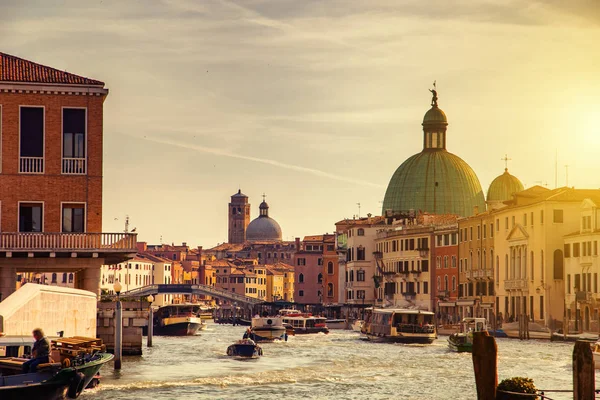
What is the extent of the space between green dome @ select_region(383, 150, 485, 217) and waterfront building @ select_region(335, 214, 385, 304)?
1005 cm

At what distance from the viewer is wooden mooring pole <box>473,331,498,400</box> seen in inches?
1006

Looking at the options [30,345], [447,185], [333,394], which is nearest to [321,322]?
[447,185]

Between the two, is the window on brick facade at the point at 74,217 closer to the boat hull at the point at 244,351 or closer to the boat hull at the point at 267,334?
the boat hull at the point at 244,351

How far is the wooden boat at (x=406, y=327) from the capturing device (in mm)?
68562

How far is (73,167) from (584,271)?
4116 centimetres

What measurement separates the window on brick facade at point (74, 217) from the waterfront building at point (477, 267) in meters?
52.6

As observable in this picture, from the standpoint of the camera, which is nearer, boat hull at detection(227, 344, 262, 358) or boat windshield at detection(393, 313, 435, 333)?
boat hull at detection(227, 344, 262, 358)

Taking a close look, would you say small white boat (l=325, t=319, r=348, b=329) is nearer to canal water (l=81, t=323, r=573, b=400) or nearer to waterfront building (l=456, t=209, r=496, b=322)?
waterfront building (l=456, t=209, r=496, b=322)

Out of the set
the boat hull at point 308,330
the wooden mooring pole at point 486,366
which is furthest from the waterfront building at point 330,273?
the wooden mooring pole at point 486,366

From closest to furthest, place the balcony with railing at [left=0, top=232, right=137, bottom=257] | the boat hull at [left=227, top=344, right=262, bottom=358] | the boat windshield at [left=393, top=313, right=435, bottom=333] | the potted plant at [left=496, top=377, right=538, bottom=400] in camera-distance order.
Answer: the potted plant at [left=496, top=377, right=538, bottom=400], the balcony with railing at [left=0, top=232, right=137, bottom=257], the boat hull at [left=227, top=344, right=262, bottom=358], the boat windshield at [left=393, top=313, right=435, bottom=333]

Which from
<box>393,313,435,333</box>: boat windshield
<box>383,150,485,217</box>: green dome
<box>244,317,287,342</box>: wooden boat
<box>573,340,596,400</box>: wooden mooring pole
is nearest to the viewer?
<box>573,340,596,400</box>: wooden mooring pole

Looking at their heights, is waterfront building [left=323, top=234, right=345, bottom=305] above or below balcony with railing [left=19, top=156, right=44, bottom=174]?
below

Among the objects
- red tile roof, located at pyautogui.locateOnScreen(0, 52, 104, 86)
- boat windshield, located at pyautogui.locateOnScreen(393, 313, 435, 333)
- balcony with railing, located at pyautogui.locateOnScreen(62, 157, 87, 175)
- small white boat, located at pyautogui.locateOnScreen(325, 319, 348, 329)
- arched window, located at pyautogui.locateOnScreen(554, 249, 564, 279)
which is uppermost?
red tile roof, located at pyautogui.locateOnScreen(0, 52, 104, 86)

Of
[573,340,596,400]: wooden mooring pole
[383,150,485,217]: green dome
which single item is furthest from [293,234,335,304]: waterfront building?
[573,340,596,400]: wooden mooring pole
